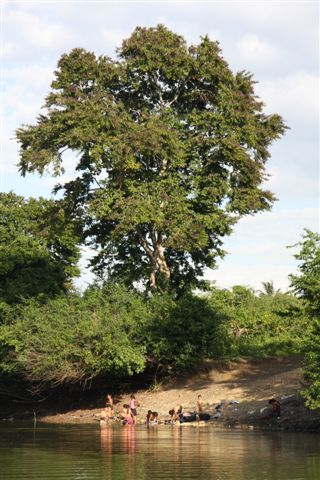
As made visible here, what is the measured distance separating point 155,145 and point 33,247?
9960mm

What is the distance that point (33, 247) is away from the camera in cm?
4809

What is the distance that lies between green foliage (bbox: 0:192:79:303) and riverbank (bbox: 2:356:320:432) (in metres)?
6.45

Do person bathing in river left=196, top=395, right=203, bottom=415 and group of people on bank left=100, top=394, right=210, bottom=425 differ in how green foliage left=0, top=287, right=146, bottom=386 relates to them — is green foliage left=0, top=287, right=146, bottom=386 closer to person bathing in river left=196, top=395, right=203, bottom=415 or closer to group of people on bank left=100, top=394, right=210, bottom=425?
group of people on bank left=100, top=394, right=210, bottom=425

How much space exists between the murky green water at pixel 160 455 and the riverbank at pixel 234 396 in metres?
1.67

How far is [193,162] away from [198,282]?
23.8 feet

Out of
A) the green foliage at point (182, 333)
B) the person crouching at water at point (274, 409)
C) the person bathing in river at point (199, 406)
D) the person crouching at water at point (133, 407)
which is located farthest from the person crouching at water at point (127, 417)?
the person crouching at water at point (274, 409)

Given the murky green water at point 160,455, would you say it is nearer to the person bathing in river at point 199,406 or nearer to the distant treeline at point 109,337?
the person bathing in river at point 199,406

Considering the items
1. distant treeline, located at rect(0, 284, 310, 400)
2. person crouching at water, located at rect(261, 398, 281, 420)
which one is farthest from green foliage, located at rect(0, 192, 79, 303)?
person crouching at water, located at rect(261, 398, 281, 420)

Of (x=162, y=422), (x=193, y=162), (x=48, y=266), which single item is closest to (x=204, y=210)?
(x=193, y=162)

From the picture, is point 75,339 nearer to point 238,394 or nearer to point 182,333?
point 182,333

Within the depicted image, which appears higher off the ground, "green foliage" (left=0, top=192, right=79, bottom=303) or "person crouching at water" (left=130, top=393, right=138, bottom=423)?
"green foliage" (left=0, top=192, right=79, bottom=303)

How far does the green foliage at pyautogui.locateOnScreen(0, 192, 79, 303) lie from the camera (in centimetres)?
4666

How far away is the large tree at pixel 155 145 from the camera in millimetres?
42906

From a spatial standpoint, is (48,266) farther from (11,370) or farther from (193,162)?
(193,162)
